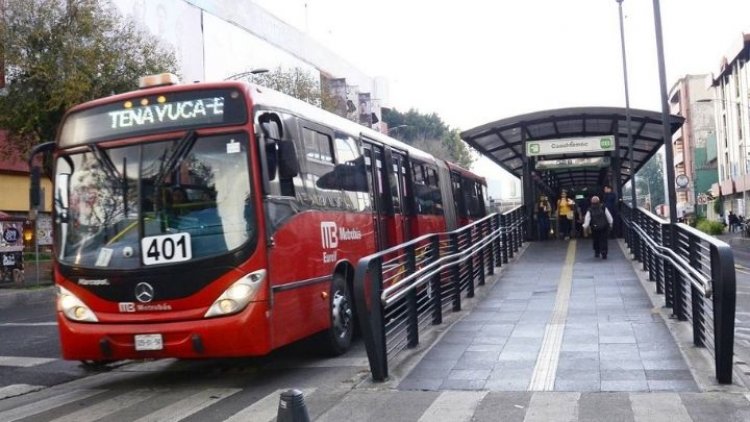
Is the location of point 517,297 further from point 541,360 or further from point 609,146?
point 609,146

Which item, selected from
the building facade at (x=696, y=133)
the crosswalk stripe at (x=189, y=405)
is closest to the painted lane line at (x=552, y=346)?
the crosswalk stripe at (x=189, y=405)

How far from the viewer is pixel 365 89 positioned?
85.7 metres

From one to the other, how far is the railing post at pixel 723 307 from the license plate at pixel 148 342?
4.95m

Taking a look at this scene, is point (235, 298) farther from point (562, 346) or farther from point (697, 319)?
point (697, 319)

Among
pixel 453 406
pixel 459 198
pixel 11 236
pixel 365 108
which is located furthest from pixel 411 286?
pixel 365 108

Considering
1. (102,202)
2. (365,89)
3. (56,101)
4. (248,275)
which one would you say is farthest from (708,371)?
(365,89)

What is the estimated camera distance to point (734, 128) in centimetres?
6031

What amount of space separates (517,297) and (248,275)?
669 centimetres

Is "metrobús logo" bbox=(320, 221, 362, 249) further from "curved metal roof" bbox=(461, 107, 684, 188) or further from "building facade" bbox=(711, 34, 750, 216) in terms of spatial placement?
"building facade" bbox=(711, 34, 750, 216)

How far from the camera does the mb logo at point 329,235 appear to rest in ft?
29.9

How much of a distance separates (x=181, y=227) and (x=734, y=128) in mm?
60589

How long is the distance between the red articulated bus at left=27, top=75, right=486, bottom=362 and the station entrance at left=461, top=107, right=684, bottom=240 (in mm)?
15306

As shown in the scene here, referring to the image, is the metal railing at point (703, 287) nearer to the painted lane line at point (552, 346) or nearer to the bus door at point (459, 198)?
the painted lane line at point (552, 346)

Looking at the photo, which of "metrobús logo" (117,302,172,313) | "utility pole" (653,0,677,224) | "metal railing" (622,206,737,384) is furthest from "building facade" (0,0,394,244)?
"metal railing" (622,206,737,384)
